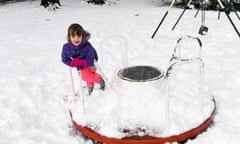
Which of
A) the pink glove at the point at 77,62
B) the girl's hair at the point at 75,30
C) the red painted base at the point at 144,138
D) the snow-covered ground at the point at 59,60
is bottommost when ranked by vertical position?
the snow-covered ground at the point at 59,60

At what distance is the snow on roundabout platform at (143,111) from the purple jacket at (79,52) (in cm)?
41

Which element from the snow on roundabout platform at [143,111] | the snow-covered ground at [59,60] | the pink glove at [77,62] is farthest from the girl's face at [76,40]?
the snow-covered ground at [59,60]

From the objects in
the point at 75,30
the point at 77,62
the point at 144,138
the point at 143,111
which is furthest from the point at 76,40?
the point at 144,138

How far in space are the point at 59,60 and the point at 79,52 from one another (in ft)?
7.85

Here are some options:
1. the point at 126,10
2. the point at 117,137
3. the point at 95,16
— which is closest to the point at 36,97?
the point at 117,137

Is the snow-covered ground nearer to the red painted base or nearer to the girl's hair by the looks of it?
the red painted base

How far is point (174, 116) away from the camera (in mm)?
4062

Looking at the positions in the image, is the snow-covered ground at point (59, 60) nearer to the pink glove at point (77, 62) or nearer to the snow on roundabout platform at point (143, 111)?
the snow on roundabout platform at point (143, 111)

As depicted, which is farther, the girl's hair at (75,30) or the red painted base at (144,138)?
the girl's hair at (75,30)

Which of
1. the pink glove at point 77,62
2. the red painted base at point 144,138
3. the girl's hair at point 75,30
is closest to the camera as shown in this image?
the red painted base at point 144,138

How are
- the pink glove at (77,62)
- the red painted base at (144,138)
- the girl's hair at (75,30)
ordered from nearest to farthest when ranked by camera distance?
the red painted base at (144,138) → the girl's hair at (75,30) → the pink glove at (77,62)

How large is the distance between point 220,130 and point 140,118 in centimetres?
90

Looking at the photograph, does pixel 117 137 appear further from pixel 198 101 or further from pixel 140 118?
pixel 198 101

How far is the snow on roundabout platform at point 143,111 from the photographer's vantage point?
3812 mm
